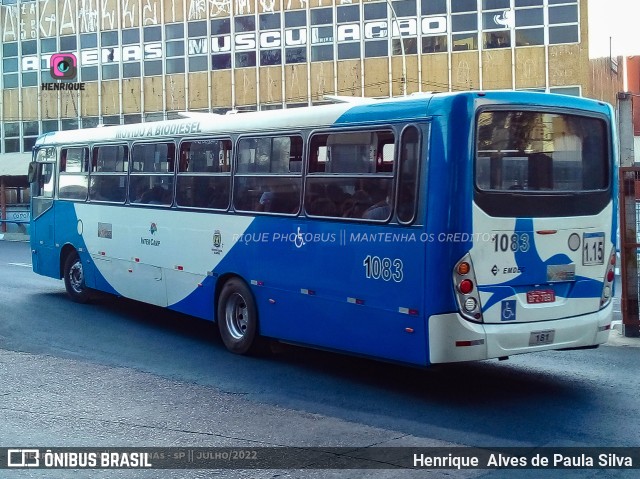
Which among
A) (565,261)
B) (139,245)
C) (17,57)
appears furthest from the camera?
(17,57)

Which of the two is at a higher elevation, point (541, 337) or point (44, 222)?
point (44, 222)

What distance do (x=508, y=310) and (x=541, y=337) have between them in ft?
1.55

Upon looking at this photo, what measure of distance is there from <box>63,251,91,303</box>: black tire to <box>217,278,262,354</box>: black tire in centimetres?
476

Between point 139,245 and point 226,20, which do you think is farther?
point 226,20

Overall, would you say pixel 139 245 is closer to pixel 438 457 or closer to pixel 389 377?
pixel 389 377

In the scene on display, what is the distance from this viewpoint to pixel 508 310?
8.93 meters

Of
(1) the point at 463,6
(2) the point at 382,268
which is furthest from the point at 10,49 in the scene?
(2) the point at 382,268

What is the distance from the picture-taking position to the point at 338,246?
9.88 metres

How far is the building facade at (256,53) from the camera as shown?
138ft

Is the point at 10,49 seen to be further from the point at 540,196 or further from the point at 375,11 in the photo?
the point at 540,196

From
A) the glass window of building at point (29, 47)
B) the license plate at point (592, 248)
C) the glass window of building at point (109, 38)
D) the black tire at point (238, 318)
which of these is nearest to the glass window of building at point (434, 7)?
the glass window of building at point (109, 38)

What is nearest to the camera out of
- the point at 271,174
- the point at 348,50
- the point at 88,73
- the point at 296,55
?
the point at 271,174

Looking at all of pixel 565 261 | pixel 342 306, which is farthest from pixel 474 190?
pixel 342 306

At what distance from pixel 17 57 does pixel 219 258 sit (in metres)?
46.6
